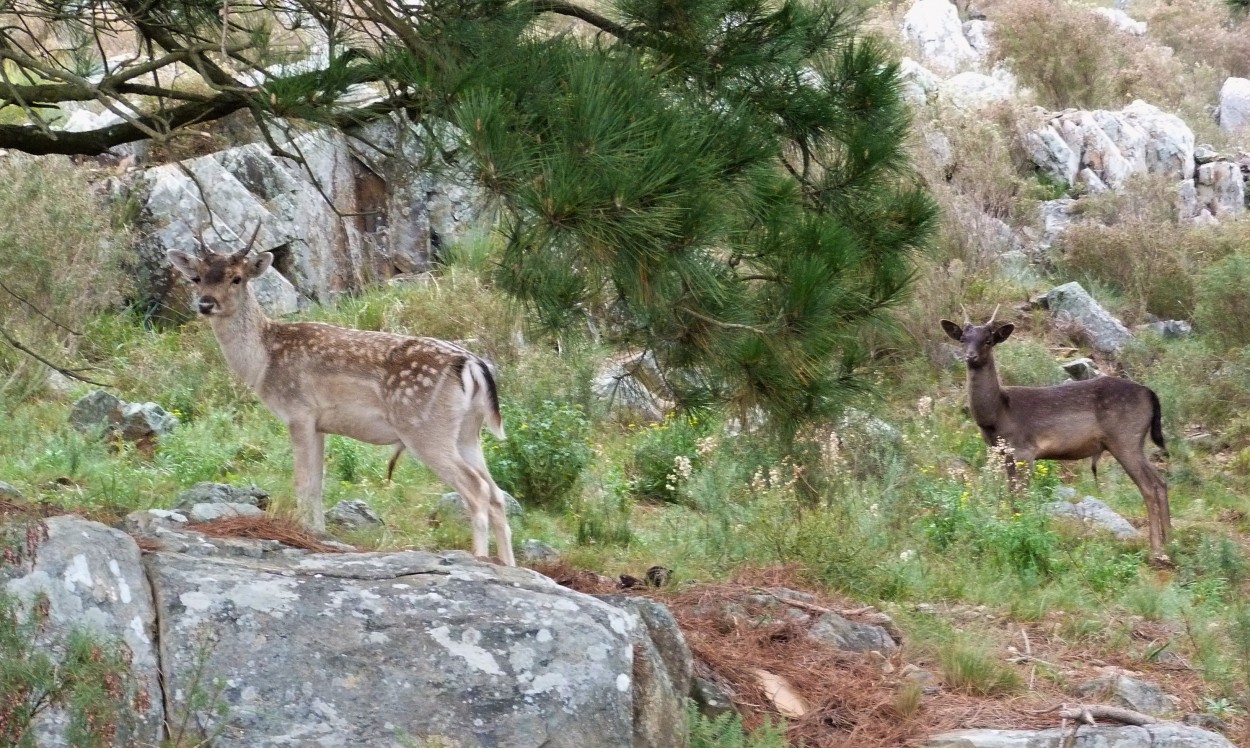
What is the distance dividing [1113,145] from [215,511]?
21224 mm

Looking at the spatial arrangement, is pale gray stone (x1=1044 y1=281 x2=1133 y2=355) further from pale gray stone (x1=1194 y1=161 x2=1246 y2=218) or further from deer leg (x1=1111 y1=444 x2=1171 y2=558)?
pale gray stone (x1=1194 y1=161 x2=1246 y2=218)

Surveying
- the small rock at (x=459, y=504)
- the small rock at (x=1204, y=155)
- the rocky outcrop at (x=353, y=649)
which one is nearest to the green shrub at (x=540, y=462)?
the small rock at (x=459, y=504)

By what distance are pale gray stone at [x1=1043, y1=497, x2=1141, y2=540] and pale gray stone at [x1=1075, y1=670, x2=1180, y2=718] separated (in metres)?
4.14

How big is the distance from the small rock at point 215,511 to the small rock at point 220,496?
302 millimetres

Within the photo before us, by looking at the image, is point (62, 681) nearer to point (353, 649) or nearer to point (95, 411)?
point (353, 649)

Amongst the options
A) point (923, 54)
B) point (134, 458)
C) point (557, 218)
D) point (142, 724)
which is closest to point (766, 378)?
point (557, 218)

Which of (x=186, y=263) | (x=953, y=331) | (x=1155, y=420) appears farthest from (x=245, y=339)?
→ (x=1155, y=420)

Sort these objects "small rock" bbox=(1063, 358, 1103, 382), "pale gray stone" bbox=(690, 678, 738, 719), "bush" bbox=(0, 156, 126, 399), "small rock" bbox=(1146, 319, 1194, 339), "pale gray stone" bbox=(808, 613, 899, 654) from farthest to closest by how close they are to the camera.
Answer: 1. "small rock" bbox=(1146, 319, 1194, 339)
2. "small rock" bbox=(1063, 358, 1103, 382)
3. "bush" bbox=(0, 156, 126, 399)
4. "pale gray stone" bbox=(808, 613, 899, 654)
5. "pale gray stone" bbox=(690, 678, 738, 719)

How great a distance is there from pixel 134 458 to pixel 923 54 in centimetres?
2683

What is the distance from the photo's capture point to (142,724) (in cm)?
400

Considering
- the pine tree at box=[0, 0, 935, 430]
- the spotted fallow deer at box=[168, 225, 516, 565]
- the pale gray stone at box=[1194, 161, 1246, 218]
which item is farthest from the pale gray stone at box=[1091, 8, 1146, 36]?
the pine tree at box=[0, 0, 935, 430]

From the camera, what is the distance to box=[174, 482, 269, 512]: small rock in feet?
24.3

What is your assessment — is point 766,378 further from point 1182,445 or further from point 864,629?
point 1182,445

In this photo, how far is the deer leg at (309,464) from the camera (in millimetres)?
7324
